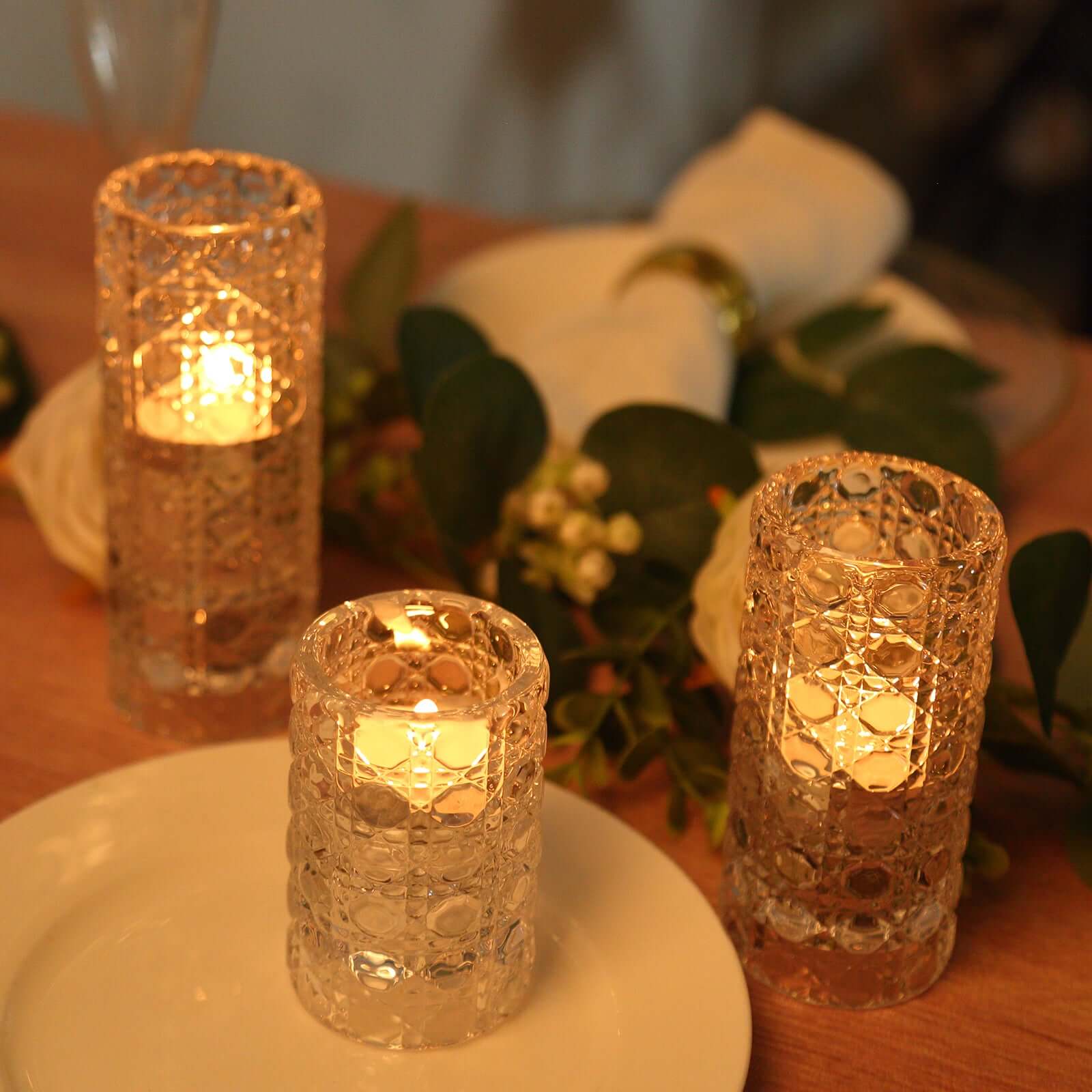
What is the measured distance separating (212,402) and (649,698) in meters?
0.22

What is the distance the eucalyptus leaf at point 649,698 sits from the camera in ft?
1.92

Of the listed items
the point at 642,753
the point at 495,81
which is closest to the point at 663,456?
the point at 642,753

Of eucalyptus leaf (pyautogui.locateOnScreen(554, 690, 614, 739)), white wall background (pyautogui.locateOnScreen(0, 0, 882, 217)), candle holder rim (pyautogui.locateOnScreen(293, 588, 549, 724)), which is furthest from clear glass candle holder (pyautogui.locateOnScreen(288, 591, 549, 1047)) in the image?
white wall background (pyautogui.locateOnScreen(0, 0, 882, 217))

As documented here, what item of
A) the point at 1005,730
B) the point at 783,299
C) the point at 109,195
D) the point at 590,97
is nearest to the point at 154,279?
the point at 109,195

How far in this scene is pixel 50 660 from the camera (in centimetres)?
68

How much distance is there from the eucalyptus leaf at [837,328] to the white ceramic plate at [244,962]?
47 centimetres

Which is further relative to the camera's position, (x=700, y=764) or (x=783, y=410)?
(x=783, y=410)

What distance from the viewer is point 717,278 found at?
3.05 ft

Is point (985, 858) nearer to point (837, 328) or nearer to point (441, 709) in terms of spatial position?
point (441, 709)

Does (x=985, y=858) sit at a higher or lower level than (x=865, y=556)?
lower

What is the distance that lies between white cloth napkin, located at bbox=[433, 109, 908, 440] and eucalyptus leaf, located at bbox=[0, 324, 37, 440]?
270mm

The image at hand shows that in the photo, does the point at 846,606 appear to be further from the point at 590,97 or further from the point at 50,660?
the point at 590,97

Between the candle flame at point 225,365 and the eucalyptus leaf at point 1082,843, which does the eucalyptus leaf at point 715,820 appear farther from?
the candle flame at point 225,365

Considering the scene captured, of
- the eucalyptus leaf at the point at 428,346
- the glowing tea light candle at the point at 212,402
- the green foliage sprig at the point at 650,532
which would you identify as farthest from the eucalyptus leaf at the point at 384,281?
the glowing tea light candle at the point at 212,402
